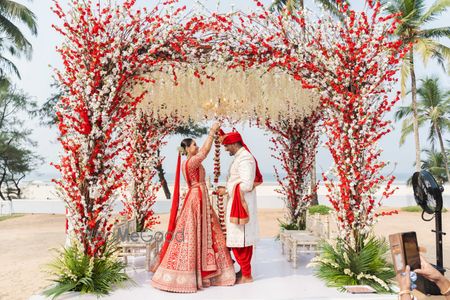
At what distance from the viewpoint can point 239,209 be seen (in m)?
5.37

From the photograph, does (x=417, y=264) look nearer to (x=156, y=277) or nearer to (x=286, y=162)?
(x=156, y=277)

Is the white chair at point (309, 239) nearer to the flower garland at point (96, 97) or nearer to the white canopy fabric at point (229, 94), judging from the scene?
the white canopy fabric at point (229, 94)

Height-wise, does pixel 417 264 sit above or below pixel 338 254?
above

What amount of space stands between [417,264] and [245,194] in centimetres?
358

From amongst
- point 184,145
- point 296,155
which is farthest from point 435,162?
point 184,145

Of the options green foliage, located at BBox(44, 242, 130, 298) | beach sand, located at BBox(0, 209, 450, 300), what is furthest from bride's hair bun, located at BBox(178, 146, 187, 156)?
beach sand, located at BBox(0, 209, 450, 300)

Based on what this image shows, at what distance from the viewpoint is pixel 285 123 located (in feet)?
26.8

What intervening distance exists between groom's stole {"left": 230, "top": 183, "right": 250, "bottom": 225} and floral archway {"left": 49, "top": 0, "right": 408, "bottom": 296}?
1223mm

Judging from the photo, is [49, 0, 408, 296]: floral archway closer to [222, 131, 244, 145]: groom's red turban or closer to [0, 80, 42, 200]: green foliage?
[222, 131, 244, 145]: groom's red turban

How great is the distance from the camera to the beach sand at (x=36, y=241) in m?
7.31

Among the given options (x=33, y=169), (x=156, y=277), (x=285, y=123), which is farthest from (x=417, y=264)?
(x=33, y=169)

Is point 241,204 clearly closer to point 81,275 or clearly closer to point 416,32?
point 81,275

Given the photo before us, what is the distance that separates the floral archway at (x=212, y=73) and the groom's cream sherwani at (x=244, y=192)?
43.2 inches

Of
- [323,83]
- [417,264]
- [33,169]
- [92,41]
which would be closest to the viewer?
[417,264]
